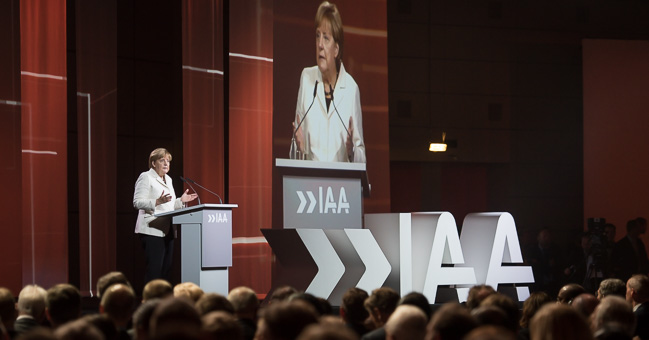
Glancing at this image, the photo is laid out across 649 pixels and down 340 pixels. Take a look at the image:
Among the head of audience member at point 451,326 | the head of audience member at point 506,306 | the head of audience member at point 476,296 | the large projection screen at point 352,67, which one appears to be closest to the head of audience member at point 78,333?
the head of audience member at point 451,326

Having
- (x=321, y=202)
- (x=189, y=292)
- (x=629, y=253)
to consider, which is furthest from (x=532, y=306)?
(x=629, y=253)

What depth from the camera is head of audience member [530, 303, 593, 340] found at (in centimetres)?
237

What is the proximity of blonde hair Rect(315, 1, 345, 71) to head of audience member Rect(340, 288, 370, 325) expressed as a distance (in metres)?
5.71

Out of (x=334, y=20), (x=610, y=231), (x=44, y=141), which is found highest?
(x=334, y=20)

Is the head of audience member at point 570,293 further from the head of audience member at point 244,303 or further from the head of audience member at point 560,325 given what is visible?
the head of audience member at point 560,325

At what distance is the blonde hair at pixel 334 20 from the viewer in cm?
907

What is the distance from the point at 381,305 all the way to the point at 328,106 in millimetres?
5560

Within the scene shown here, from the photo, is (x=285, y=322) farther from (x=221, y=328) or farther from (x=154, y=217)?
(x=154, y=217)

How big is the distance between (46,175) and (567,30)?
7.82 m

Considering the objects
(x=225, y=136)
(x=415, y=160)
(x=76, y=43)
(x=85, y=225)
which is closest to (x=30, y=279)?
(x=85, y=225)

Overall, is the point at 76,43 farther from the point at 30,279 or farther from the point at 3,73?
the point at 30,279

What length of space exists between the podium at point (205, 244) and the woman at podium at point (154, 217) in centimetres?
25

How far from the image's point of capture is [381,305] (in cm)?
357

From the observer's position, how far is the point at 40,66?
6.92 m
